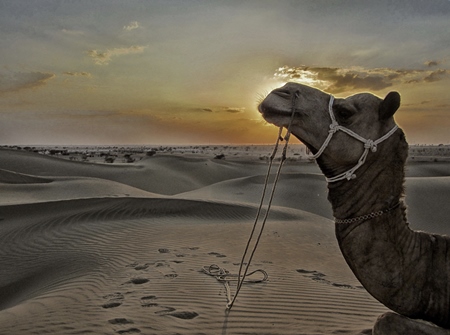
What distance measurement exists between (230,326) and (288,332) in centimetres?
76

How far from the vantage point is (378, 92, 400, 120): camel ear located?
2723mm

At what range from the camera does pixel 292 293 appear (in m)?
6.22

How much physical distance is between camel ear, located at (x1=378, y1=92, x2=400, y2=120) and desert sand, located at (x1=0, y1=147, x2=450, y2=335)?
3014mm

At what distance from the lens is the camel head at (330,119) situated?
2789 millimetres

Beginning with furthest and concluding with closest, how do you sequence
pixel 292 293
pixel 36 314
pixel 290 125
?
pixel 292 293 < pixel 36 314 < pixel 290 125

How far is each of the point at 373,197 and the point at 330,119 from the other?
0.71 metres

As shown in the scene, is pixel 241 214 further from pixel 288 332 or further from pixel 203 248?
pixel 288 332

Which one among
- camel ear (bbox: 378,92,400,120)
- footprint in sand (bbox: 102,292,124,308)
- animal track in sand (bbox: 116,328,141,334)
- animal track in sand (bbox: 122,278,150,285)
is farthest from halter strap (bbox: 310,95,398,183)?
animal track in sand (bbox: 122,278,150,285)

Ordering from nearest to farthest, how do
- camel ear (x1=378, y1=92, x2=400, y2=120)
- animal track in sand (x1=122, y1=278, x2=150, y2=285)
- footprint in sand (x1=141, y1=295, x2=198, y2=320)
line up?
camel ear (x1=378, y1=92, x2=400, y2=120), footprint in sand (x1=141, y1=295, x2=198, y2=320), animal track in sand (x1=122, y1=278, x2=150, y2=285)

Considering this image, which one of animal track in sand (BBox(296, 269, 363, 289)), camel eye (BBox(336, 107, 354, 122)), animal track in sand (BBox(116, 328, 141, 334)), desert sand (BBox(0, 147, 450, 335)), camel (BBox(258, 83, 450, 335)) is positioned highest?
camel eye (BBox(336, 107, 354, 122))

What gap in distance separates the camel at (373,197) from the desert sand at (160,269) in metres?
1.92

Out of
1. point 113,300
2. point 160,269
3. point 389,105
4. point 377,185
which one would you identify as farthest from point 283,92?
point 160,269

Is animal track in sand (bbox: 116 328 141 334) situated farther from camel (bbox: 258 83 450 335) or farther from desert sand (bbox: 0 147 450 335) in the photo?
camel (bbox: 258 83 450 335)

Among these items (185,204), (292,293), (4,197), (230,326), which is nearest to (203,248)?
(292,293)
